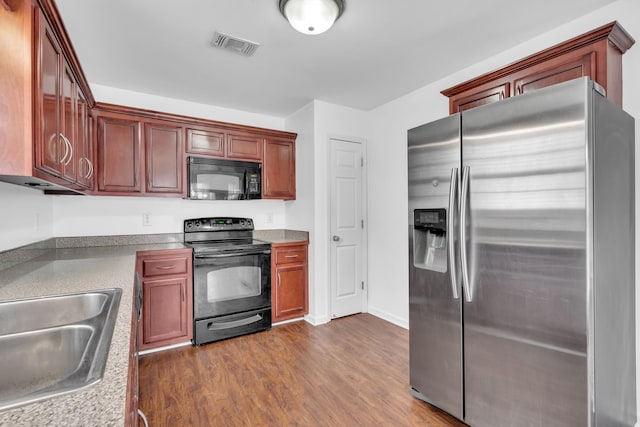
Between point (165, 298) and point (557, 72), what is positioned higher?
point (557, 72)

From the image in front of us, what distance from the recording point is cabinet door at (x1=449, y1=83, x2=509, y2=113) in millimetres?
2105

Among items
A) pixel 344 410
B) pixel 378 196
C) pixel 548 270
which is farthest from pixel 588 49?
pixel 344 410

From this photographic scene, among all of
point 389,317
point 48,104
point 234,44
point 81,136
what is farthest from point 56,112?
point 389,317

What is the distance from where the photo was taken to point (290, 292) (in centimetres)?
343

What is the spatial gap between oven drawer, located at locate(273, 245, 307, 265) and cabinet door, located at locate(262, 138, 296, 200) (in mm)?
647

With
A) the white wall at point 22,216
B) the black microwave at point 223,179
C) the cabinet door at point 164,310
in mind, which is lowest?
the cabinet door at point 164,310

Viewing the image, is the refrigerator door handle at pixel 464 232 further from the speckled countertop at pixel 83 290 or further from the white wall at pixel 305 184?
the white wall at pixel 305 184

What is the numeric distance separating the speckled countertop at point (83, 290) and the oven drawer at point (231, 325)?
0.80 m

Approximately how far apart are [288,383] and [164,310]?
4.33ft

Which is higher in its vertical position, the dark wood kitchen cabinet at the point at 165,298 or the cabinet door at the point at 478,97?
the cabinet door at the point at 478,97

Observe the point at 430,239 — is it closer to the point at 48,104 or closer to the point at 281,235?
the point at 48,104

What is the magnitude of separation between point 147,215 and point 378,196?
251cm

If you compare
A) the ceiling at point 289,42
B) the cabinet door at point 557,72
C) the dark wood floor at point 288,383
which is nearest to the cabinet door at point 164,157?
the ceiling at point 289,42

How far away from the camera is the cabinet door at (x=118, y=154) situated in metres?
2.77
